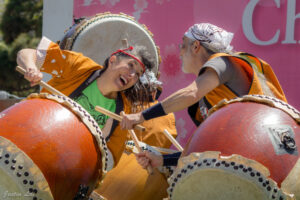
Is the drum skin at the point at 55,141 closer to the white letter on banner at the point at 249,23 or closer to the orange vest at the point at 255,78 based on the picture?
the orange vest at the point at 255,78

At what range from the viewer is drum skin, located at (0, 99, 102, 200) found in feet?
6.82

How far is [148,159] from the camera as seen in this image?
2.54 m

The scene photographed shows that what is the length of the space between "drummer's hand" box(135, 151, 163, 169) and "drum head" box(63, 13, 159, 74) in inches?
52.7

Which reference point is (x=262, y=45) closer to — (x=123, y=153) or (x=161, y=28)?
(x=161, y=28)

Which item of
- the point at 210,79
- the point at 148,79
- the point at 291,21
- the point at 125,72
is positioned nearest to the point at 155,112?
the point at 210,79

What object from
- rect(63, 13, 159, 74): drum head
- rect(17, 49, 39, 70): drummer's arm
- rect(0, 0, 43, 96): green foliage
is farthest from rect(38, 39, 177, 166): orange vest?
rect(0, 0, 43, 96): green foliage

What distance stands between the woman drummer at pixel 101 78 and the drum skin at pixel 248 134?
3.17ft

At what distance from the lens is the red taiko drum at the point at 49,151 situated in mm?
2031

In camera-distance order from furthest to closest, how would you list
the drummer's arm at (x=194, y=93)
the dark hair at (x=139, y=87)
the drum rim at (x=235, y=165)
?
the dark hair at (x=139, y=87)
the drummer's arm at (x=194, y=93)
the drum rim at (x=235, y=165)

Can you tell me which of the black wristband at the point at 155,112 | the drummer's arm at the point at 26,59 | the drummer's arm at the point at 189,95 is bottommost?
the black wristband at the point at 155,112

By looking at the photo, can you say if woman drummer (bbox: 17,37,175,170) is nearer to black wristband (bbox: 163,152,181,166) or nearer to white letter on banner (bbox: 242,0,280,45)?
black wristband (bbox: 163,152,181,166)

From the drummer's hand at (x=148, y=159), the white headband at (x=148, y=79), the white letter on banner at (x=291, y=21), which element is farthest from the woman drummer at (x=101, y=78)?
the white letter on banner at (x=291, y=21)

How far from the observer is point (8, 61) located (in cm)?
1076

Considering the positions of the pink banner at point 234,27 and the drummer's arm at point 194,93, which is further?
the pink banner at point 234,27
